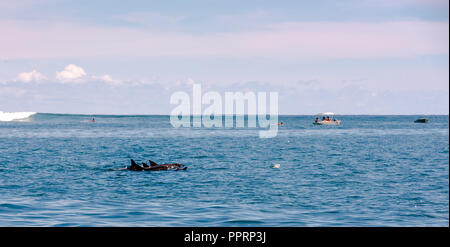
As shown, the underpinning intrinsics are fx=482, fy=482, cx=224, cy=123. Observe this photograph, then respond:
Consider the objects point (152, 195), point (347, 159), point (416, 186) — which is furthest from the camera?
point (347, 159)

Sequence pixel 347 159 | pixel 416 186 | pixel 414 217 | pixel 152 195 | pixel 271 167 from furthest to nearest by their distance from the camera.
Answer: pixel 347 159, pixel 271 167, pixel 416 186, pixel 152 195, pixel 414 217

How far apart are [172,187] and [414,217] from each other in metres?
14.5

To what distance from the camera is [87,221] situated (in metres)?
18.3

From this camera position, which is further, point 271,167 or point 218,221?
point 271,167

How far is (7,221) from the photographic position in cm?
1838

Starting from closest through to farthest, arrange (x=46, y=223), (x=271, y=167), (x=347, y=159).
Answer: (x=46, y=223) → (x=271, y=167) → (x=347, y=159)

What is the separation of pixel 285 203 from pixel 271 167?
67.3ft
